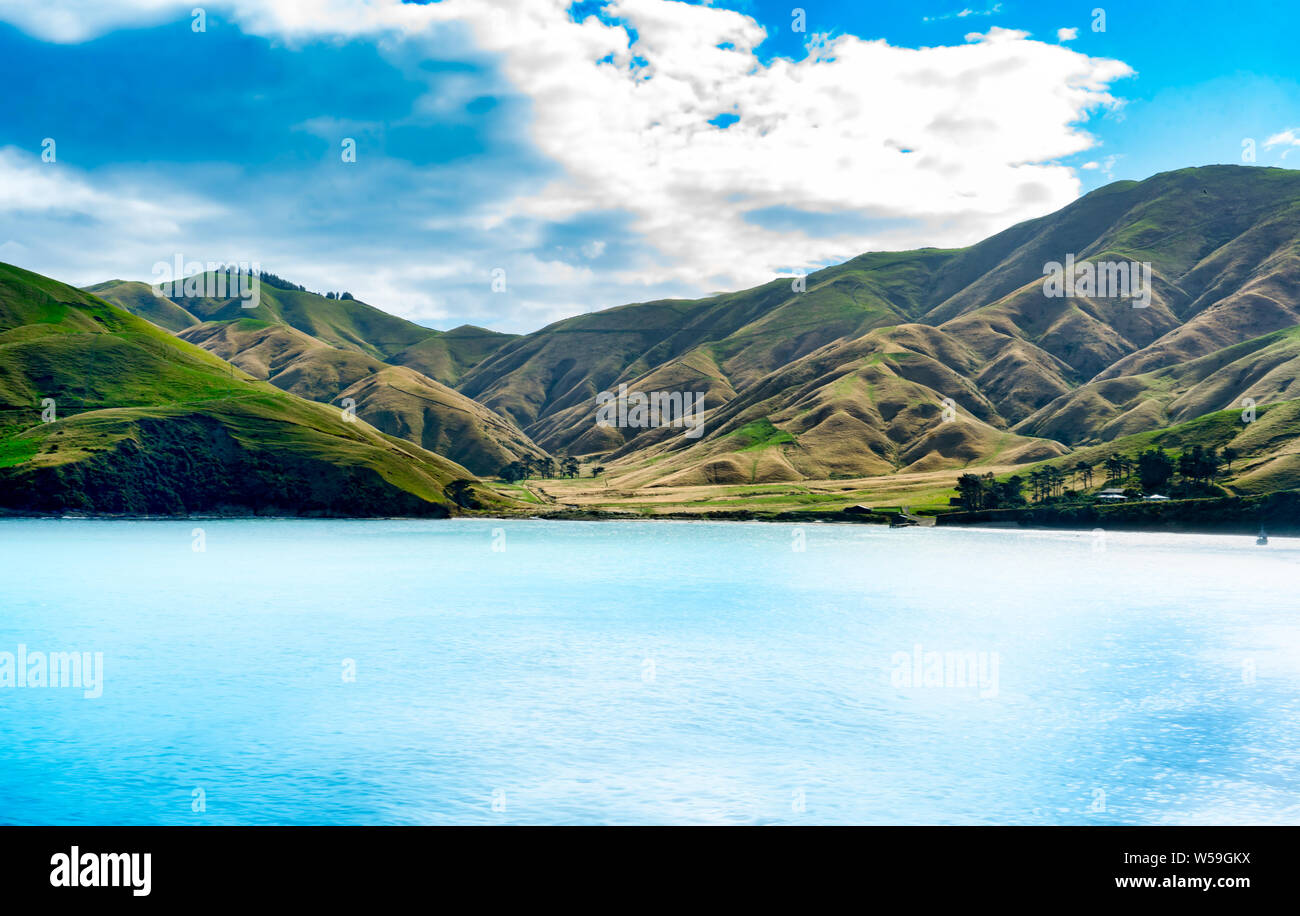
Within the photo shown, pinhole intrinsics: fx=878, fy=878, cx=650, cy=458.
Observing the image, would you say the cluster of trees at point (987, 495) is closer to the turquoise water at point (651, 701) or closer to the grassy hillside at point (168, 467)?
Result: the turquoise water at point (651, 701)

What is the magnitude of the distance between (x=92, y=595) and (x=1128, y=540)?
5473 inches

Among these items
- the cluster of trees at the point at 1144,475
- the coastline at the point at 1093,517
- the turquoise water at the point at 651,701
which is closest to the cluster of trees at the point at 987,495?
the cluster of trees at the point at 1144,475

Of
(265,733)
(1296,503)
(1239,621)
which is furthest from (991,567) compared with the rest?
(265,733)

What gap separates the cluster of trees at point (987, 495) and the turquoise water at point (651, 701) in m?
101

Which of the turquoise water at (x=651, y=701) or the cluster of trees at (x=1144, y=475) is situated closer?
the turquoise water at (x=651, y=701)

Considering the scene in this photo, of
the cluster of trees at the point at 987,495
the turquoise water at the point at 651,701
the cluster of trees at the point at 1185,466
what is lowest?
the turquoise water at the point at 651,701

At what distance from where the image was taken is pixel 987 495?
620 ft

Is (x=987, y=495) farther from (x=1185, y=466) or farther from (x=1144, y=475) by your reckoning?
(x=1185, y=466)

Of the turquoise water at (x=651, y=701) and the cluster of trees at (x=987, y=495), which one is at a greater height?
the cluster of trees at (x=987, y=495)

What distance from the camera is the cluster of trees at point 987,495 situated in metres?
188

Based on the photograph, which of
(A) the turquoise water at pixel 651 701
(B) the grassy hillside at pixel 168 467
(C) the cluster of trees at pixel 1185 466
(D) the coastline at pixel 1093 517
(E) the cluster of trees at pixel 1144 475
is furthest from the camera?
(B) the grassy hillside at pixel 168 467

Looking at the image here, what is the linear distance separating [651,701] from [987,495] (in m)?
168

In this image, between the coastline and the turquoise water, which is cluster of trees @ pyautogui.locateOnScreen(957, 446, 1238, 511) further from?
the turquoise water

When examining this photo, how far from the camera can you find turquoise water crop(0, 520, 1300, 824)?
85.8 ft
